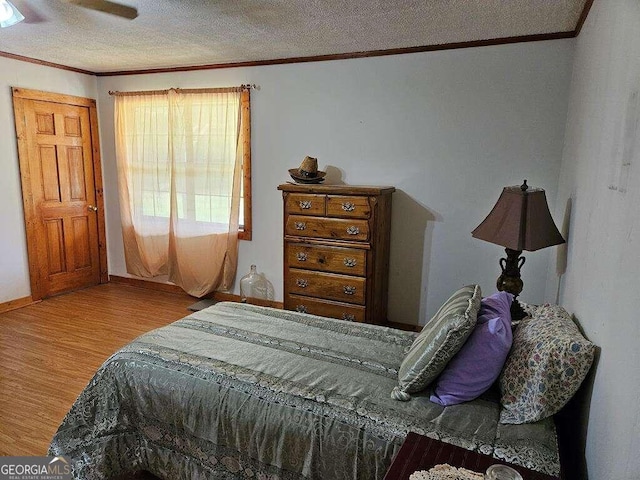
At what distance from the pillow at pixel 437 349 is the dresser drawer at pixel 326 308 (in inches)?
64.9

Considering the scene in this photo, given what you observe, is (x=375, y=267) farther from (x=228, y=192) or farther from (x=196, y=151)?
(x=196, y=151)

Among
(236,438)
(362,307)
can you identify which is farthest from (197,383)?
(362,307)

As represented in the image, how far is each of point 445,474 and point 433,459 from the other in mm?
98

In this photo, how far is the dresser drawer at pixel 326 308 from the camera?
3.39 m

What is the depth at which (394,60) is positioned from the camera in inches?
136

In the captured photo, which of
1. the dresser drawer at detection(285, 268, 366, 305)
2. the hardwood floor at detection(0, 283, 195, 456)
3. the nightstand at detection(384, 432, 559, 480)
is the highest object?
the nightstand at detection(384, 432, 559, 480)

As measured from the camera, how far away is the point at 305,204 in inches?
137

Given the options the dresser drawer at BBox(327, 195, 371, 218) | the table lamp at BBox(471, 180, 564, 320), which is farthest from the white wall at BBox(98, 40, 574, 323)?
the table lamp at BBox(471, 180, 564, 320)

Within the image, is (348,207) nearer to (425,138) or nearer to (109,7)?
(425,138)

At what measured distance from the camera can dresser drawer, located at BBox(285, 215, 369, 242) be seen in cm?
330

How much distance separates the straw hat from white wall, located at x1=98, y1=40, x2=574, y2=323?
0.22 m

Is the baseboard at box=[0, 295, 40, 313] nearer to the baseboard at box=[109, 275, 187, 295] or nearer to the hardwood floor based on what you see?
the hardwood floor

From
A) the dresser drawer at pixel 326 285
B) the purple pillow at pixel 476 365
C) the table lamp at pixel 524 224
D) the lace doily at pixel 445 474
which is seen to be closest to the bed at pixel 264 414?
the purple pillow at pixel 476 365

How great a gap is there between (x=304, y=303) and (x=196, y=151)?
196 cm
